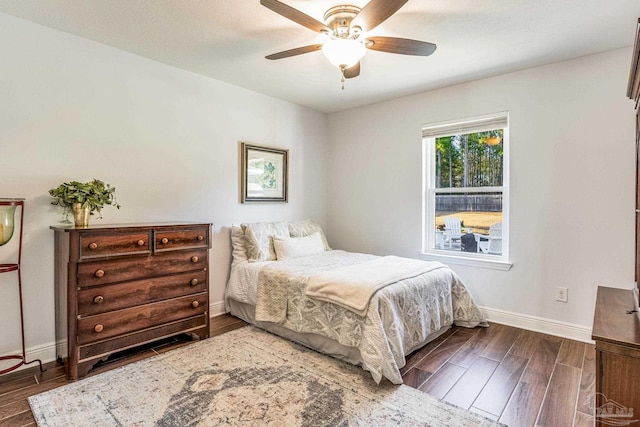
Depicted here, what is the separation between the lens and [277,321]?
9.08 ft

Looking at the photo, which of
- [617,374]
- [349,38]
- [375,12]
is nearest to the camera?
[617,374]

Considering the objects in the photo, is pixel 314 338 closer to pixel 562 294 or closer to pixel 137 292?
pixel 137 292

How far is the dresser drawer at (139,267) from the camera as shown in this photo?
7.29ft

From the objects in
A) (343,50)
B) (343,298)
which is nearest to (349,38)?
(343,50)

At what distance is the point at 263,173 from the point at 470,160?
2.22 m

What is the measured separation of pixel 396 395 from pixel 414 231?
2.09 metres

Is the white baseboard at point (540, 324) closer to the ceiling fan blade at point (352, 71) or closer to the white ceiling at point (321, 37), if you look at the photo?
the white ceiling at point (321, 37)

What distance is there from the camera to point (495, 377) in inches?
88.1

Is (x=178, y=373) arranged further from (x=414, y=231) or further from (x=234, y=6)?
(x=414, y=231)

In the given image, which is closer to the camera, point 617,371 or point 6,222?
point 617,371

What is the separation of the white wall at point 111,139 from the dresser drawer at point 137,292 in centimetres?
50

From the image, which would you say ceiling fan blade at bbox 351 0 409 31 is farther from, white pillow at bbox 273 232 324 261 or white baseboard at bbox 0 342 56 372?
white baseboard at bbox 0 342 56 372

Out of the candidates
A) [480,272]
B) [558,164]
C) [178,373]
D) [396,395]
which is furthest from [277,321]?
[558,164]

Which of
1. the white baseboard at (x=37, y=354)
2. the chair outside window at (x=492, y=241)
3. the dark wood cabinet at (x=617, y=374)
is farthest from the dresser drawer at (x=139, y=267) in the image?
the chair outside window at (x=492, y=241)
